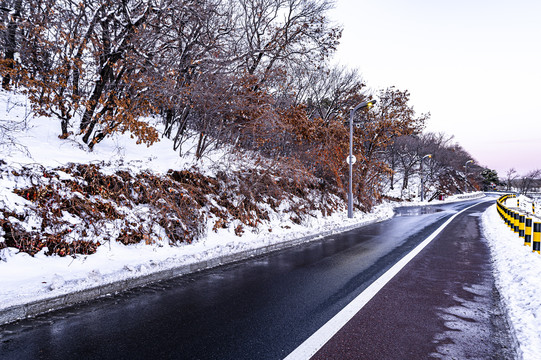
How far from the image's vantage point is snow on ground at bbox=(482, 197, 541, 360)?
3451mm

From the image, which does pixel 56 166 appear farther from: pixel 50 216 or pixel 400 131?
pixel 400 131

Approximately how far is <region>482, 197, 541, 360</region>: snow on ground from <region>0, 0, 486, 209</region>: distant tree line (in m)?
9.26

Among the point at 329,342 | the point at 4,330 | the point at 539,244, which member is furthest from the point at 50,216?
the point at 539,244

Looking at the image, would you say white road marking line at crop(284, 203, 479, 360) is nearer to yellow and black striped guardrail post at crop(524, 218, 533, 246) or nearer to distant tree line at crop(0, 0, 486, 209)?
yellow and black striped guardrail post at crop(524, 218, 533, 246)

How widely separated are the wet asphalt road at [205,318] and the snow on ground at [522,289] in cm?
89

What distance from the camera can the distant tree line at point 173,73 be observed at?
809cm

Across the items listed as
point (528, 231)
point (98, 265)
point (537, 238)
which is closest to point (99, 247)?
point (98, 265)

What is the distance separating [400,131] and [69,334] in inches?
1045

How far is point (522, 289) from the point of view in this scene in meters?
5.05

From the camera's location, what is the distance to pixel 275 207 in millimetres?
13117

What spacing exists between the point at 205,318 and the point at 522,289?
4.99 m

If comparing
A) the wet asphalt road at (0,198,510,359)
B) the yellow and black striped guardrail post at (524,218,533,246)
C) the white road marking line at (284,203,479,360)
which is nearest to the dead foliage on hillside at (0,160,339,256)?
the wet asphalt road at (0,198,510,359)

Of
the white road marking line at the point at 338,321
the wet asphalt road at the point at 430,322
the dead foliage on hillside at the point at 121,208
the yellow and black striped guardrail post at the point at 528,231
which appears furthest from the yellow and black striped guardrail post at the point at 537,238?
the dead foliage on hillside at the point at 121,208

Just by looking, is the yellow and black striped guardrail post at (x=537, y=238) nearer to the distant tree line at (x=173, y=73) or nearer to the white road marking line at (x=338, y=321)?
the white road marking line at (x=338, y=321)
